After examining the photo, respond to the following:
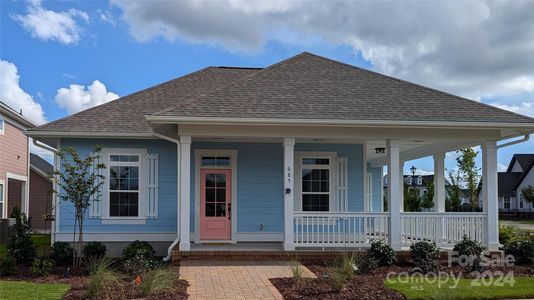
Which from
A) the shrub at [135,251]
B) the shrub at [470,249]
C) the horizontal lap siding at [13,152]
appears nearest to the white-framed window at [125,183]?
the shrub at [135,251]

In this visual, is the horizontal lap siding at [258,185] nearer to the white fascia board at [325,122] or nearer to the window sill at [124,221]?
the window sill at [124,221]

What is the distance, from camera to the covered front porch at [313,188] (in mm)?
12969

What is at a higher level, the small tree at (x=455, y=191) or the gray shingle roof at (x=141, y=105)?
the gray shingle roof at (x=141, y=105)

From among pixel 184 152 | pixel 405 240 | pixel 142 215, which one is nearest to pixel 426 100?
pixel 405 240

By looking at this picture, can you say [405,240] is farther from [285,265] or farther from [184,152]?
[184,152]

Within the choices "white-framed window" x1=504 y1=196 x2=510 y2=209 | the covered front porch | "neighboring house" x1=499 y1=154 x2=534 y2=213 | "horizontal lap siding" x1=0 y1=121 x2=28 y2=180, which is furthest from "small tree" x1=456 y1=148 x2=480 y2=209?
"white-framed window" x1=504 y1=196 x2=510 y2=209

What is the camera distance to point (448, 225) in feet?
44.9

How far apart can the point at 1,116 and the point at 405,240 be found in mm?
16798

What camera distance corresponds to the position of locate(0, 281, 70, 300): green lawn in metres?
8.85

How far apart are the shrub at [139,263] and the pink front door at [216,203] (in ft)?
10.2

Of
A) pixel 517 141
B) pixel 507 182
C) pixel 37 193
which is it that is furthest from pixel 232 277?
pixel 507 182

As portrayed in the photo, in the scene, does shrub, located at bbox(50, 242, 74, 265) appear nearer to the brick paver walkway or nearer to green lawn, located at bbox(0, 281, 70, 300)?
green lawn, located at bbox(0, 281, 70, 300)

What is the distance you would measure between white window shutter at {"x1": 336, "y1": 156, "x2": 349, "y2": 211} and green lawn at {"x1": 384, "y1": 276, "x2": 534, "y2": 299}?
5.91m

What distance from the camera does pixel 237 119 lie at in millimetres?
12328
